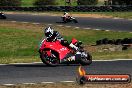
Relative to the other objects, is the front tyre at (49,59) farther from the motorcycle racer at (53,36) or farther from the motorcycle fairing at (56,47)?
the motorcycle racer at (53,36)

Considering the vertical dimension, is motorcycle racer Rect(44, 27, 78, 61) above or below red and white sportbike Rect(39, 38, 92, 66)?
above

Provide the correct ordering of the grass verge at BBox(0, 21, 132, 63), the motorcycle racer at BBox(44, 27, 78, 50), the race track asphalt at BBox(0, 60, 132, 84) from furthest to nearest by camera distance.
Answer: the grass verge at BBox(0, 21, 132, 63) < the motorcycle racer at BBox(44, 27, 78, 50) < the race track asphalt at BBox(0, 60, 132, 84)

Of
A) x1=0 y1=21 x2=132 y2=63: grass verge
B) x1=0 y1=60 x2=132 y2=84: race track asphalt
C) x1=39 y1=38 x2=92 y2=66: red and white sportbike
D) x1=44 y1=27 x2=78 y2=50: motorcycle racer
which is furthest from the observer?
x1=0 y1=21 x2=132 y2=63: grass verge

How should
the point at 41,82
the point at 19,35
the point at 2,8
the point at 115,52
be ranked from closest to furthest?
the point at 41,82 < the point at 115,52 < the point at 19,35 < the point at 2,8

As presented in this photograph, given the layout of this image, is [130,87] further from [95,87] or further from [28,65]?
[28,65]

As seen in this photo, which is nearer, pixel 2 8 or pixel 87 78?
pixel 87 78

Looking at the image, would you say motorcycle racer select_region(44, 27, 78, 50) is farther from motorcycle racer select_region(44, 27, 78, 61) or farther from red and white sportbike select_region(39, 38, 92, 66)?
red and white sportbike select_region(39, 38, 92, 66)

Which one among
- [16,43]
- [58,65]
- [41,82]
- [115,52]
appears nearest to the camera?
[41,82]

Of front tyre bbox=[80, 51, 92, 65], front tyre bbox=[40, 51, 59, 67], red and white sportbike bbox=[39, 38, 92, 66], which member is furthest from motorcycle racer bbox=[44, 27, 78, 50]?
front tyre bbox=[40, 51, 59, 67]

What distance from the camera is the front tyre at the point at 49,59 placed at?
619 inches

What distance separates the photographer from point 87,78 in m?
11.8

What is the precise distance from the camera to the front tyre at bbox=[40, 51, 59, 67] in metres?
15.7

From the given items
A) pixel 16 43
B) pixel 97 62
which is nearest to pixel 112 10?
pixel 16 43

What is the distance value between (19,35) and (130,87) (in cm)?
2185
